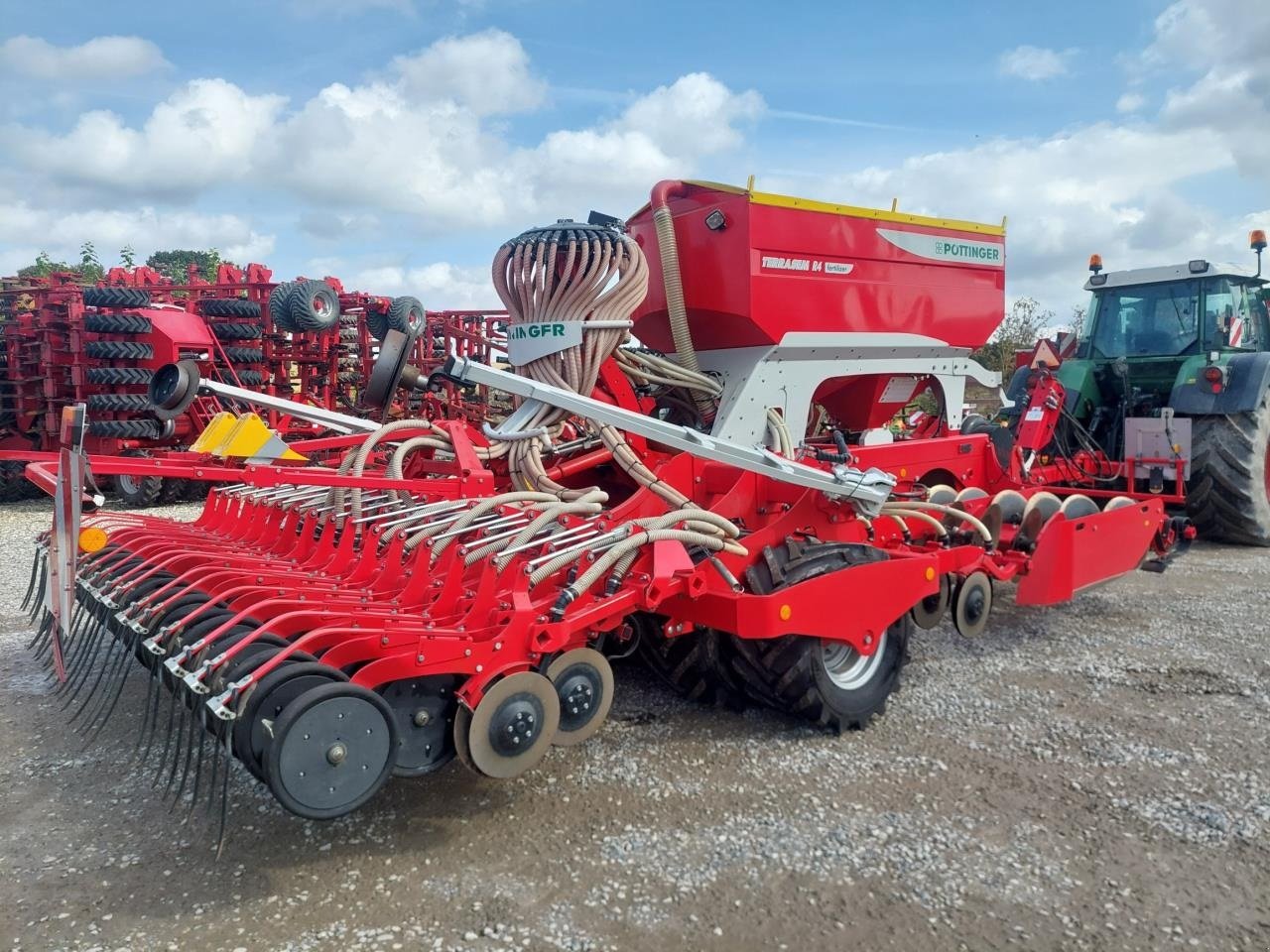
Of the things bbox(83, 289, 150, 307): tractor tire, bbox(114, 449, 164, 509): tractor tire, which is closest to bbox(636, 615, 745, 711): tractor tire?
bbox(114, 449, 164, 509): tractor tire

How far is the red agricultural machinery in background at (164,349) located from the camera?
938 centimetres

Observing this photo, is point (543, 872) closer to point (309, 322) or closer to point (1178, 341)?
point (1178, 341)

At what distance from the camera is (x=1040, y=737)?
3.35 m

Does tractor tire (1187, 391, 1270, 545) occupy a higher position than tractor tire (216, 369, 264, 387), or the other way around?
tractor tire (216, 369, 264, 387)

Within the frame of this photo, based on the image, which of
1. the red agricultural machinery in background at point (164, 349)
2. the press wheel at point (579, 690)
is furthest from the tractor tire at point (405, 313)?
the press wheel at point (579, 690)

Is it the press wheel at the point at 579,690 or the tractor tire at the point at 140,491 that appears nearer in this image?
the press wheel at the point at 579,690

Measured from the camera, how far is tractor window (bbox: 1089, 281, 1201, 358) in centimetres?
695

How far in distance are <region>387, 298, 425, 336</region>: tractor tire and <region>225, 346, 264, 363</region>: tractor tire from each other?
1.53 metres

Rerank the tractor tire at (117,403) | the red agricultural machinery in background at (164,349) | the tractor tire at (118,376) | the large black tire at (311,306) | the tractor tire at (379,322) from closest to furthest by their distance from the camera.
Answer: the tractor tire at (117,403), the tractor tire at (118,376), the red agricultural machinery in background at (164,349), the tractor tire at (379,322), the large black tire at (311,306)

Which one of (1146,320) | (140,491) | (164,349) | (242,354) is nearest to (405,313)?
(242,354)

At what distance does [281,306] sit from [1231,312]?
8925mm

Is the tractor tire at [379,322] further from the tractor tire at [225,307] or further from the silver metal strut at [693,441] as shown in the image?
the silver metal strut at [693,441]

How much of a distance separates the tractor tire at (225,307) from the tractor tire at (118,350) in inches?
40.1

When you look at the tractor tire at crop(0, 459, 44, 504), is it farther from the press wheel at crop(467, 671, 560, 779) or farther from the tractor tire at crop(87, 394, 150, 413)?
the press wheel at crop(467, 671, 560, 779)
